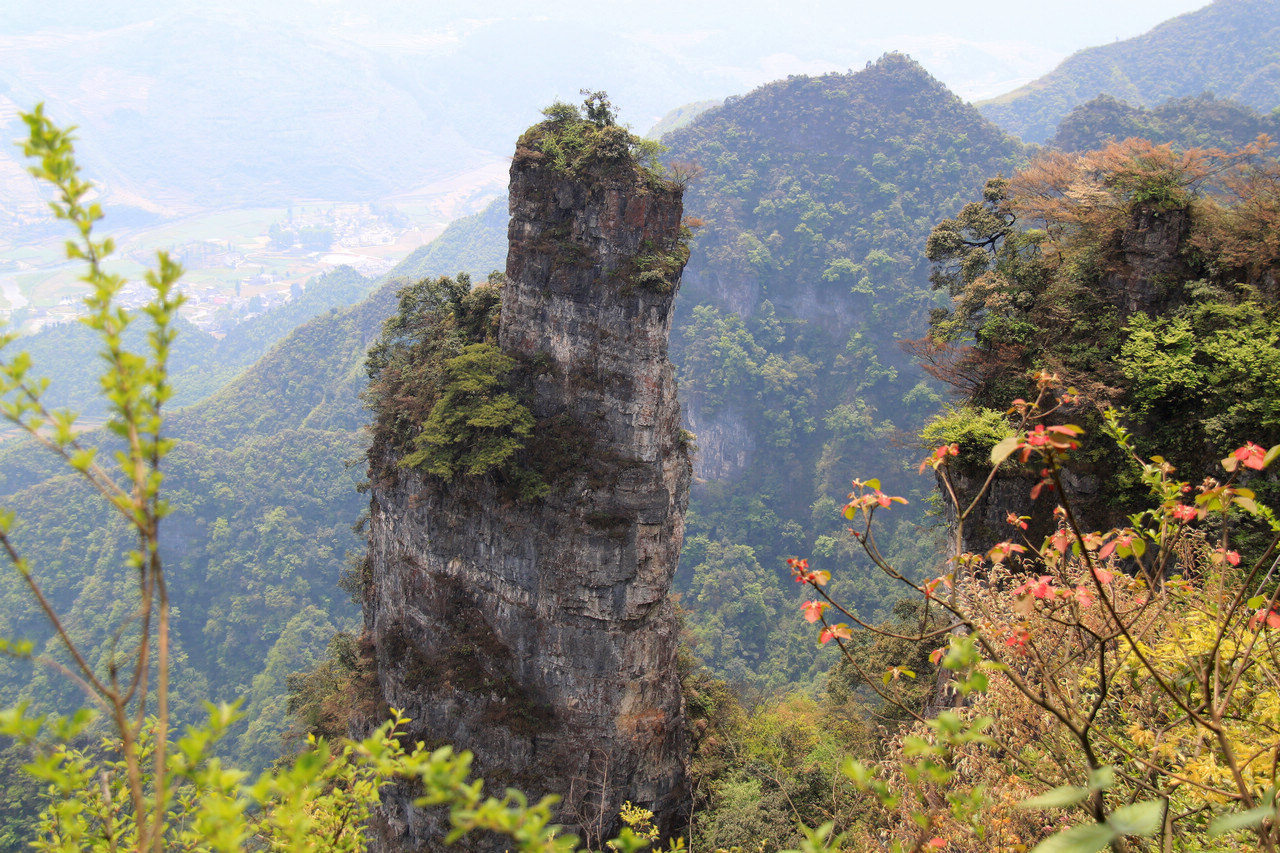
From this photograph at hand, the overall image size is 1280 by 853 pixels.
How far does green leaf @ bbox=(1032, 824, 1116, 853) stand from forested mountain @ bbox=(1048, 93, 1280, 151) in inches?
2468

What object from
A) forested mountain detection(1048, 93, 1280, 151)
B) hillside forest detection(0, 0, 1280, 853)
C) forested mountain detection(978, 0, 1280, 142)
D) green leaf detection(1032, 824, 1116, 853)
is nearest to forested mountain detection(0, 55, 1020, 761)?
hillside forest detection(0, 0, 1280, 853)

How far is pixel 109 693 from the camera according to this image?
274 cm

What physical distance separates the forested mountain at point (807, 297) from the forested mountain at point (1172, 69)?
32924 millimetres

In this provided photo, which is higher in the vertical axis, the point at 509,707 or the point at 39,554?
the point at 509,707

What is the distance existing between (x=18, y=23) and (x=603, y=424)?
264 meters

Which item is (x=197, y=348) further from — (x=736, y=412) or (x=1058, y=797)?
(x=1058, y=797)

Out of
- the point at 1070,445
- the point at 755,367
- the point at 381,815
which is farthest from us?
the point at 755,367

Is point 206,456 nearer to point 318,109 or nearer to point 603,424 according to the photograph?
point 603,424

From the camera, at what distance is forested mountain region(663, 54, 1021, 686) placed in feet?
181

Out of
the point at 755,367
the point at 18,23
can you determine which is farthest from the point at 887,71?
the point at 18,23

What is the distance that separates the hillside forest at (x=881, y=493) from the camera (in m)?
3.89

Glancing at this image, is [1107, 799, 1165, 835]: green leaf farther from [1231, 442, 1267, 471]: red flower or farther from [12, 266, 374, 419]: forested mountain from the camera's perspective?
[12, 266, 374, 419]: forested mountain

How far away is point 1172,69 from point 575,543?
108084mm

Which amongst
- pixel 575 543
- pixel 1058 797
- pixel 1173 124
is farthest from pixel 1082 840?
pixel 1173 124
